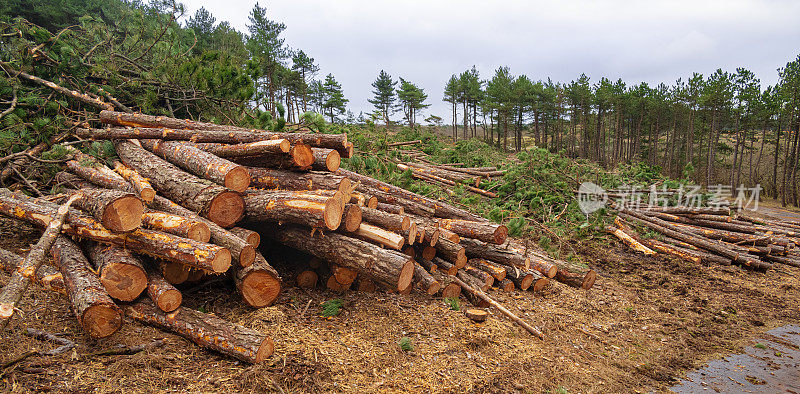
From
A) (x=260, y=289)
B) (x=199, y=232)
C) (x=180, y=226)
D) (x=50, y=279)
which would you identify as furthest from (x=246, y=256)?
(x=50, y=279)

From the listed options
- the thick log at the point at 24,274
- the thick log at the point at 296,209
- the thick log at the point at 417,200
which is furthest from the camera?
the thick log at the point at 417,200

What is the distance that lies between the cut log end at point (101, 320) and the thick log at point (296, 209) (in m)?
1.58

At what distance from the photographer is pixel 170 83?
798cm

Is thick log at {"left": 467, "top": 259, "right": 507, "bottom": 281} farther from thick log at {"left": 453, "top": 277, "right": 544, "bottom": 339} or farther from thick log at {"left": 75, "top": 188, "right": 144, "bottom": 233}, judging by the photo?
thick log at {"left": 75, "top": 188, "right": 144, "bottom": 233}

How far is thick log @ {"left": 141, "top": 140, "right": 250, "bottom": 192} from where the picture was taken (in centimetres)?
424

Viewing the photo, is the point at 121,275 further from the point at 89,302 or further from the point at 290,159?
the point at 290,159

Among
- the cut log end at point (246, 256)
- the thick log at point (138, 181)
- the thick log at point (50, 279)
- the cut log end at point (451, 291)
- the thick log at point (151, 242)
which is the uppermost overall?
the thick log at point (138, 181)

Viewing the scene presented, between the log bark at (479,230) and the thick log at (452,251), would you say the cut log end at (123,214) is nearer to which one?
the thick log at (452,251)

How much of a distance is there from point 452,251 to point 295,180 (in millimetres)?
2341

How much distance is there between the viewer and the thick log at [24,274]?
98.5 inches

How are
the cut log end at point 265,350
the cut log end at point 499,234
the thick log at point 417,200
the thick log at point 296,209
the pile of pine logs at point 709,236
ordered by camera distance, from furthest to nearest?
the pile of pine logs at point 709,236 < the thick log at point 417,200 < the cut log end at point 499,234 < the thick log at point 296,209 < the cut log end at point 265,350

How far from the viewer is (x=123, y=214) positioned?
344 centimetres

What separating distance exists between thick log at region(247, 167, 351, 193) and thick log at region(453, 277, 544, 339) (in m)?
2.00

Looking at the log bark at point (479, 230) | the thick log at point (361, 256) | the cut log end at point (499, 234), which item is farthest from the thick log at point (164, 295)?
the cut log end at point (499, 234)
